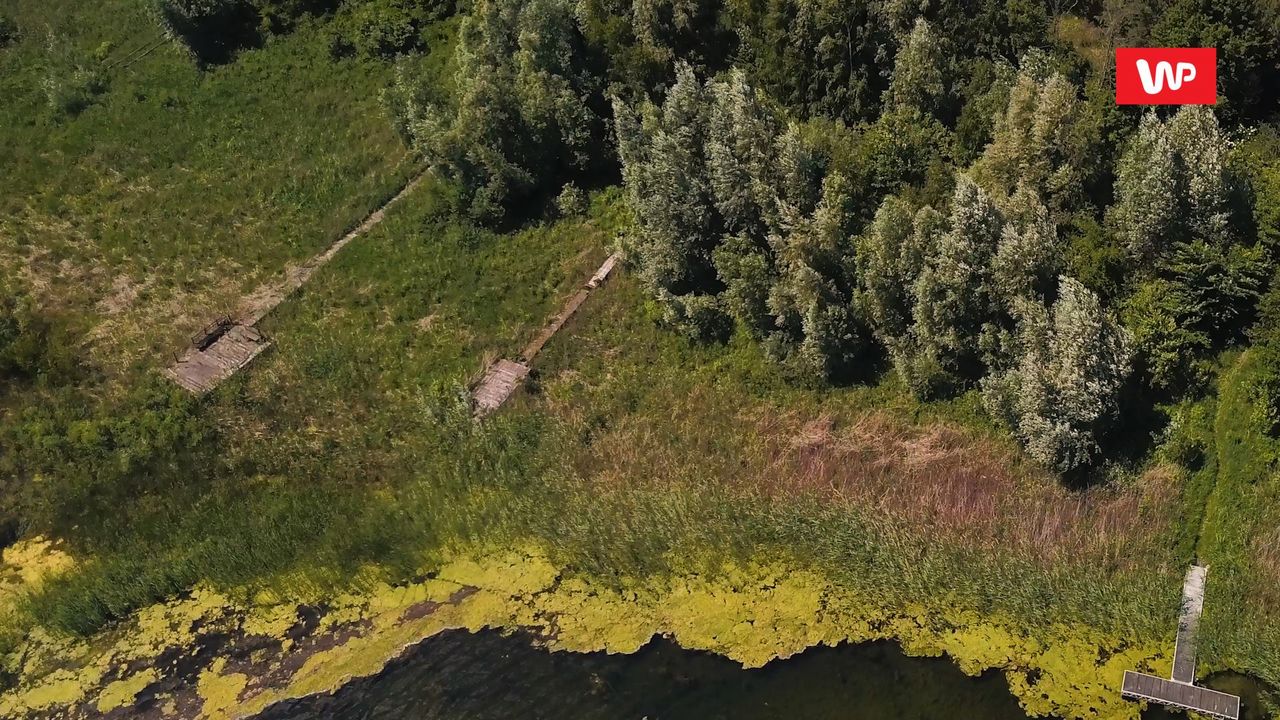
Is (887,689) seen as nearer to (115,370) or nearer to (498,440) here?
(498,440)

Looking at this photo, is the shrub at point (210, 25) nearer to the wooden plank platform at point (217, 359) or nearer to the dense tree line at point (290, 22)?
the dense tree line at point (290, 22)

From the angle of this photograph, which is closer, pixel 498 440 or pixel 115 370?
pixel 498 440

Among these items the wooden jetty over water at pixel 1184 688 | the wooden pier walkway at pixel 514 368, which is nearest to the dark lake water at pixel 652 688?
the wooden jetty over water at pixel 1184 688

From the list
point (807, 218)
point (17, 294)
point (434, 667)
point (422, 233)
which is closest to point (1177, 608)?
point (807, 218)

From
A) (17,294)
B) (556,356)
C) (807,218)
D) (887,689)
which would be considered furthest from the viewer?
(17,294)

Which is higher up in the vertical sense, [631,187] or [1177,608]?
[631,187]

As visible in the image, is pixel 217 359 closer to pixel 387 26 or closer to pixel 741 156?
pixel 387 26

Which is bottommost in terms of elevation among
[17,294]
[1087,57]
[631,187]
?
[17,294]
